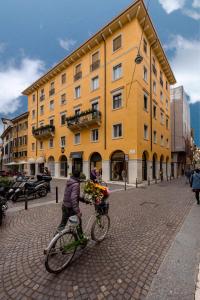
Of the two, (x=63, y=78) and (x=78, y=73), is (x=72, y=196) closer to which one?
(x=78, y=73)

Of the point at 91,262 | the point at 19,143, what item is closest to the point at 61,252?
the point at 91,262

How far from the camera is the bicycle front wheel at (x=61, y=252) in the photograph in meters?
3.01

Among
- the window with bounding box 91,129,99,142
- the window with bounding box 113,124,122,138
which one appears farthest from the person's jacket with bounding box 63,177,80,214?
the window with bounding box 91,129,99,142

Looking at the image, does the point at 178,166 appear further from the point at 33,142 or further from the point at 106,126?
the point at 33,142

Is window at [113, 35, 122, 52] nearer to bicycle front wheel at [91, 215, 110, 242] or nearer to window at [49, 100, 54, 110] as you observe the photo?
window at [49, 100, 54, 110]

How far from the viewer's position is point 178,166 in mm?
33812

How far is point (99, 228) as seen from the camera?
14.3ft

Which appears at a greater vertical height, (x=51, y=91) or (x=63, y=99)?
(x=51, y=91)

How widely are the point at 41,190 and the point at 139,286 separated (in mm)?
9114

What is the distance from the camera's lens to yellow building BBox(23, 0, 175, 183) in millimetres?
18438

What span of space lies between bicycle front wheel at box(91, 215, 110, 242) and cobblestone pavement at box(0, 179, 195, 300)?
6.5 inches

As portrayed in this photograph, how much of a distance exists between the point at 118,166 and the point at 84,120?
7.59 meters

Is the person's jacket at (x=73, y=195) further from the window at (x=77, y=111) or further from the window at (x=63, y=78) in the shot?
the window at (x=63, y=78)

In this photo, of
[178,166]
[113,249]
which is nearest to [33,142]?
[178,166]
